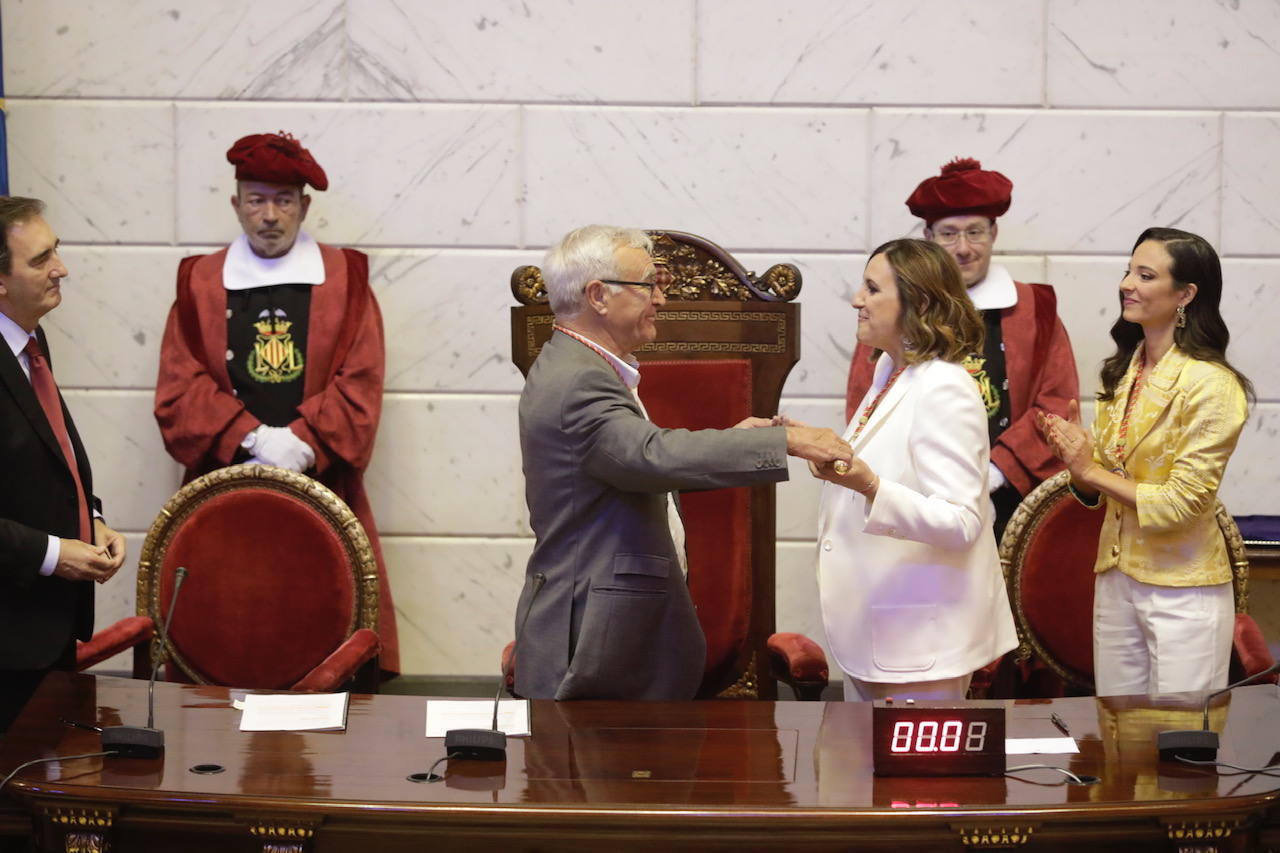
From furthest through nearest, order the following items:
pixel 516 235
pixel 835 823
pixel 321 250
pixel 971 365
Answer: pixel 516 235, pixel 321 250, pixel 971 365, pixel 835 823

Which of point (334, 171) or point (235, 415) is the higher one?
point (334, 171)

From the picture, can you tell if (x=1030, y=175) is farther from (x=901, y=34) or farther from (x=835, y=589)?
(x=835, y=589)

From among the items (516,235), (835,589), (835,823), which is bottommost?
(835,823)

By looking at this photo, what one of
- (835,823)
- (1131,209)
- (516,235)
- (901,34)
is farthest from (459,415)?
(835,823)

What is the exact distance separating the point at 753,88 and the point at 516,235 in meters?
0.90

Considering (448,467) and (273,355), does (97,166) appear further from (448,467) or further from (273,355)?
(448,467)

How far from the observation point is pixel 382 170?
465 cm

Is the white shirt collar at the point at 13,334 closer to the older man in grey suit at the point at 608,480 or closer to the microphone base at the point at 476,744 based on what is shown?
the older man in grey suit at the point at 608,480

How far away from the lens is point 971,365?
4.05 m

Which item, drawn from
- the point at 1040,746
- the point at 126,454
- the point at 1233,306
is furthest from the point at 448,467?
the point at 1040,746

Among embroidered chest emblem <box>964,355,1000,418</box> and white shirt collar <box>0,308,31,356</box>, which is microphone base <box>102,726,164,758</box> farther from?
embroidered chest emblem <box>964,355,1000,418</box>

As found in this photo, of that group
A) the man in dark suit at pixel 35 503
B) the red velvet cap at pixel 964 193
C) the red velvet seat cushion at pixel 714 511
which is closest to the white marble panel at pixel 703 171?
the red velvet cap at pixel 964 193

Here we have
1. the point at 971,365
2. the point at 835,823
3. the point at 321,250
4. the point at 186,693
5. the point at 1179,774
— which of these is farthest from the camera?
the point at 321,250

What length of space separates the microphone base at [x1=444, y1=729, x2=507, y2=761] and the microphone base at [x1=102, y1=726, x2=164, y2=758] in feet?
1.40
